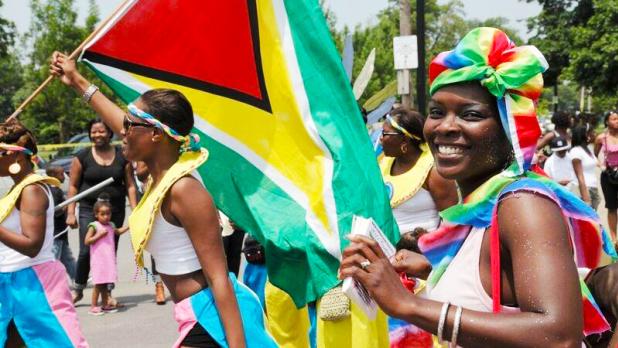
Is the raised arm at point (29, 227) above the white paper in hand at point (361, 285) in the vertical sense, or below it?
below

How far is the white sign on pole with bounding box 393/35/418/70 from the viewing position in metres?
13.3

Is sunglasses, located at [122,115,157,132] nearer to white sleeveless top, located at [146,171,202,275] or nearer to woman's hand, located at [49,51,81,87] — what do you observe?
white sleeveless top, located at [146,171,202,275]

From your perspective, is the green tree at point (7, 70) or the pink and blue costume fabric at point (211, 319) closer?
the pink and blue costume fabric at point (211, 319)

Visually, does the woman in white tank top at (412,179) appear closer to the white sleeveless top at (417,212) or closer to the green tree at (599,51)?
the white sleeveless top at (417,212)

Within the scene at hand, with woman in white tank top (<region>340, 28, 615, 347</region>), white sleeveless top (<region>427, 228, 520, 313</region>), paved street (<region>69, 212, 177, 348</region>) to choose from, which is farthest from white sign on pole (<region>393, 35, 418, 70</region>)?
white sleeveless top (<region>427, 228, 520, 313</region>)

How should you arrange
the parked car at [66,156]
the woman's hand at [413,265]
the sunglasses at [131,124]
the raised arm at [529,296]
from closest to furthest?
the raised arm at [529,296], the woman's hand at [413,265], the sunglasses at [131,124], the parked car at [66,156]

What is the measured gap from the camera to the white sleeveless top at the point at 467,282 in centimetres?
188

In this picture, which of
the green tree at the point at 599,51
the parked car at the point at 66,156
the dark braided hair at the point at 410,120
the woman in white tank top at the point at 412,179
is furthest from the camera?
the green tree at the point at 599,51

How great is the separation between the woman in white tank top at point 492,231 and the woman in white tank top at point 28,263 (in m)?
2.87

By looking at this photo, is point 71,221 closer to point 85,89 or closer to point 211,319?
point 85,89

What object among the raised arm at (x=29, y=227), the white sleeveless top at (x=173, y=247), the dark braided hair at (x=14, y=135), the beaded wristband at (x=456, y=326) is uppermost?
the dark braided hair at (x=14, y=135)

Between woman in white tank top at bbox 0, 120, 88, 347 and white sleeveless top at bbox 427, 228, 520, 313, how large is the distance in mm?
3016

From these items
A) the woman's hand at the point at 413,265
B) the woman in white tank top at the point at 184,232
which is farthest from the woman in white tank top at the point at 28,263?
the woman's hand at the point at 413,265

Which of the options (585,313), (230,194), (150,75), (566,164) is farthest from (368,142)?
(566,164)
